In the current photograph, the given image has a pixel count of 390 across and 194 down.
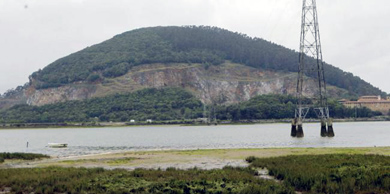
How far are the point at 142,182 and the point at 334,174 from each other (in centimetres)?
1138

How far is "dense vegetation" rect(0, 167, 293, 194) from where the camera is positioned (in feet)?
85.7

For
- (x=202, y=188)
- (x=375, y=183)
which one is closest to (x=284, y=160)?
(x=375, y=183)

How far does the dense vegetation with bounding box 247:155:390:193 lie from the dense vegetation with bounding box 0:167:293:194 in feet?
6.04

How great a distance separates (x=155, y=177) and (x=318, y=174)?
9840 mm

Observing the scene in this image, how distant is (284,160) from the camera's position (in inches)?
1500

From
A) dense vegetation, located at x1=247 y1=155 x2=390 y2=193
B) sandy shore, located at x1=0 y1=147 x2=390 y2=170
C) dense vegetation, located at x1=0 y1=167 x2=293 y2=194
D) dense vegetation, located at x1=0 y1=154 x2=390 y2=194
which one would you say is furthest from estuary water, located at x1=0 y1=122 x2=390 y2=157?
dense vegetation, located at x1=247 y1=155 x2=390 y2=193

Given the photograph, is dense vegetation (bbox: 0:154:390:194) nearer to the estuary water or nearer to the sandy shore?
the sandy shore

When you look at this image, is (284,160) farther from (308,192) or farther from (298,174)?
(308,192)

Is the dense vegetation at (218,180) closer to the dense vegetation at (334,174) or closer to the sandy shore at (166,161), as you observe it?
the dense vegetation at (334,174)

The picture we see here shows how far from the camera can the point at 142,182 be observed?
28078 mm

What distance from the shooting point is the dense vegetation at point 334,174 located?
85.8 ft

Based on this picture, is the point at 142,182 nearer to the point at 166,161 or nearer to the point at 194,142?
the point at 166,161

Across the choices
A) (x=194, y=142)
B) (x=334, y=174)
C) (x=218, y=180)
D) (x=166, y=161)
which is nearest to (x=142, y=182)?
(x=218, y=180)

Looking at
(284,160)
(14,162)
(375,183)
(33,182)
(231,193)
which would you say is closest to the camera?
(231,193)
